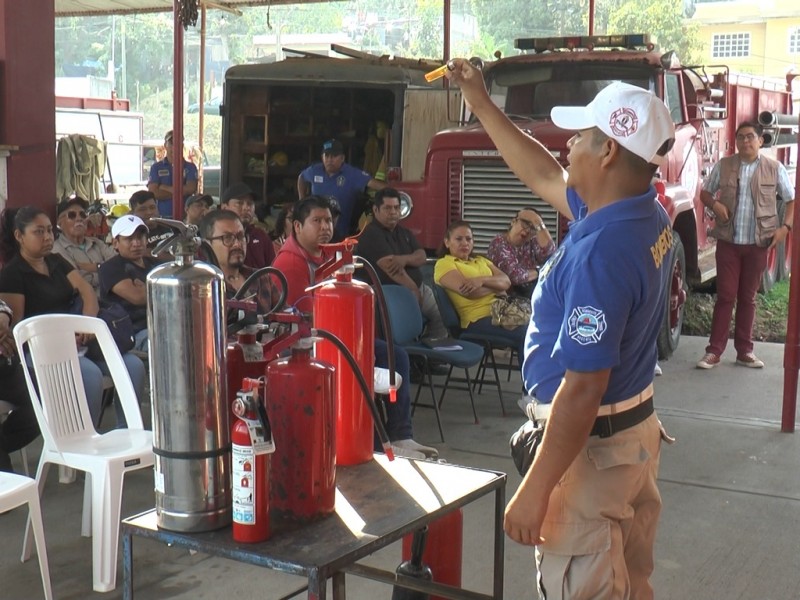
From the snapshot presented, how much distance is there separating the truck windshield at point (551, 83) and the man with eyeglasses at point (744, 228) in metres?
0.99

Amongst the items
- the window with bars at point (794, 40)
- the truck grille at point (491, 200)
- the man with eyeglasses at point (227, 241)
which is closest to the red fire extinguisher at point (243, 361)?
the man with eyeglasses at point (227, 241)

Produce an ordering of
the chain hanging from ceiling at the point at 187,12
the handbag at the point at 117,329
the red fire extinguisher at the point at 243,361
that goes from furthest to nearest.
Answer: the chain hanging from ceiling at the point at 187,12 < the handbag at the point at 117,329 < the red fire extinguisher at the point at 243,361

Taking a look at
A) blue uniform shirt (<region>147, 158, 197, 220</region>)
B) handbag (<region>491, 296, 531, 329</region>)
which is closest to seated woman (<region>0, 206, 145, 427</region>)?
handbag (<region>491, 296, 531, 329</region>)

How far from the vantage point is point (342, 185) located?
10.1m

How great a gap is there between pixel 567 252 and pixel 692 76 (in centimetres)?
739

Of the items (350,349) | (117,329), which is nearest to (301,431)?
(350,349)

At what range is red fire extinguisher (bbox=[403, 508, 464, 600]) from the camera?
10.9 ft

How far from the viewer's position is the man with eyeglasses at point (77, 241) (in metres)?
6.89

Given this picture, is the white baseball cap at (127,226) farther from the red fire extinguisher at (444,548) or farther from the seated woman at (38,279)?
the red fire extinguisher at (444,548)

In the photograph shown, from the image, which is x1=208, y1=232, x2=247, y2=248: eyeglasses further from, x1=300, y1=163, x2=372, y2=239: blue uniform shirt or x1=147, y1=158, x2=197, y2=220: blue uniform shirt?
x1=147, y1=158, x2=197, y2=220: blue uniform shirt

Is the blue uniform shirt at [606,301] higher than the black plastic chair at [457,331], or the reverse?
the blue uniform shirt at [606,301]

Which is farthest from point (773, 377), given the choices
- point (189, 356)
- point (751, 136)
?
point (189, 356)

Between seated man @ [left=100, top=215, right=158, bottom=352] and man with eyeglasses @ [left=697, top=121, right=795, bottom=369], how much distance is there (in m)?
4.50

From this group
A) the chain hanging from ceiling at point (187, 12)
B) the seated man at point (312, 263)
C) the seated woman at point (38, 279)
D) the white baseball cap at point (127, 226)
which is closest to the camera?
the seated man at point (312, 263)
